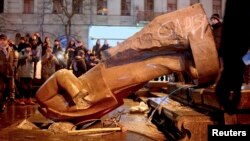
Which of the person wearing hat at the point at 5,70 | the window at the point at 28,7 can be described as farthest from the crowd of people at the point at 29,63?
the window at the point at 28,7

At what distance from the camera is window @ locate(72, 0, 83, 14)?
38.8 metres

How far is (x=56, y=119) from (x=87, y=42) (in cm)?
3452

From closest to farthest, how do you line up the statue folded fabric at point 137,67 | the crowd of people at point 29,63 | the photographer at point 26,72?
the statue folded fabric at point 137,67, the crowd of people at point 29,63, the photographer at point 26,72

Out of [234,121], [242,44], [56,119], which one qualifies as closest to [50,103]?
[56,119]

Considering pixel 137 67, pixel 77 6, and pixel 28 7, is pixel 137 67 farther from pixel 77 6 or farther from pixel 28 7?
pixel 28 7

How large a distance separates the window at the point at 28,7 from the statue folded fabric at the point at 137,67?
1446 inches

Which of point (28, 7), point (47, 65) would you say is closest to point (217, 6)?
point (28, 7)

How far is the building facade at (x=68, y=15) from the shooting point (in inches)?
1518

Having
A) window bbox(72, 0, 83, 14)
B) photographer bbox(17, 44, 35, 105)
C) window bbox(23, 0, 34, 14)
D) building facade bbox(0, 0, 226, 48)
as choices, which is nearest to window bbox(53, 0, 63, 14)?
building facade bbox(0, 0, 226, 48)

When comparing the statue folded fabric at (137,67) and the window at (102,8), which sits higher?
the window at (102,8)

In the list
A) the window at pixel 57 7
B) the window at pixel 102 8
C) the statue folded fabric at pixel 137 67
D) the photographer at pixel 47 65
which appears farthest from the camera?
the window at pixel 102 8

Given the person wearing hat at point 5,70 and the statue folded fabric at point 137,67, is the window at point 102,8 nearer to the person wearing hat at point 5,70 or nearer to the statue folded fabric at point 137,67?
the person wearing hat at point 5,70

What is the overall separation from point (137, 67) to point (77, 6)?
1415 inches

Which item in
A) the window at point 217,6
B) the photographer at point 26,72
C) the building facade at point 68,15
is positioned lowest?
the photographer at point 26,72
